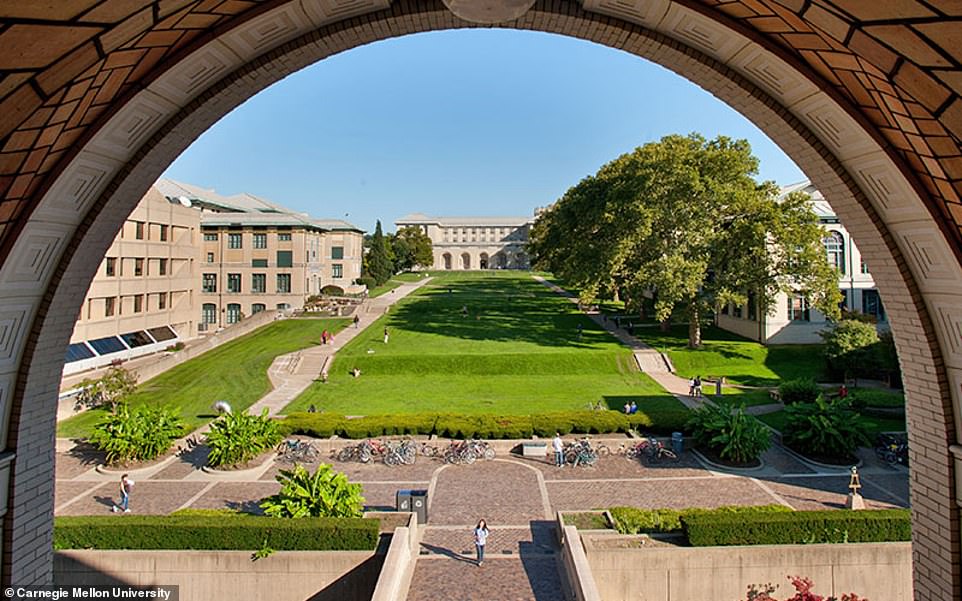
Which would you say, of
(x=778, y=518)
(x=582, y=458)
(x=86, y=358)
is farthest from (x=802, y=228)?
(x=86, y=358)

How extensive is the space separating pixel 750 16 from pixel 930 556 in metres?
6.45

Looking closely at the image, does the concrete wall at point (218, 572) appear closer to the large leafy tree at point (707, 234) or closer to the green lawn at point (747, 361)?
the green lawn at point (747, 361)

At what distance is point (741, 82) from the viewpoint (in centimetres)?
615

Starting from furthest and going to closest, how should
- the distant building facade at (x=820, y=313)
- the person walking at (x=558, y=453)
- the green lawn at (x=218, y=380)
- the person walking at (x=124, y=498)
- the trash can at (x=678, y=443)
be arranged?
the distant building facade at (x=820, y=313), the green lawn at (x=218, y=380), the trash can at (x=678, y=443), the person walking at (x=558, y=453), the person walking at (x=124, y=498)

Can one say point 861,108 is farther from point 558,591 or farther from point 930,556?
point 558,591

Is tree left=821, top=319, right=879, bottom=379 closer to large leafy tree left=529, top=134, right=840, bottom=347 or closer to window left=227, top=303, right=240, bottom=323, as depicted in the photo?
large leafy tree left=529, top=134, right=840, bottom=347

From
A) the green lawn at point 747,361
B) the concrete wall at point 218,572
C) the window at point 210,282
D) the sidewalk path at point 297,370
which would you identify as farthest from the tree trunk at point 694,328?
the window at point 210,282

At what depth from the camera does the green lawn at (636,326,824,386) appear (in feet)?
105

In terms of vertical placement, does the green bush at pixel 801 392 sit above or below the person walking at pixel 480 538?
above

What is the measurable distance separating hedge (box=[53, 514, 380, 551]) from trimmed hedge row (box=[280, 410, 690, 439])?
8754 mm

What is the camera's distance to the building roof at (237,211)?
→ 56.6 meters

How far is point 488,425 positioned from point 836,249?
30790mm

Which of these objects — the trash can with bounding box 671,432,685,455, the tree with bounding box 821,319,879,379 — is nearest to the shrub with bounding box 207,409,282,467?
the trash can with bounding box 671,432,685,455

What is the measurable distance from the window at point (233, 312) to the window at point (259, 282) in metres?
2.64
